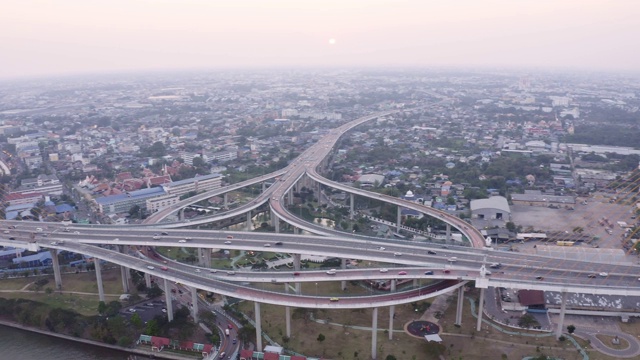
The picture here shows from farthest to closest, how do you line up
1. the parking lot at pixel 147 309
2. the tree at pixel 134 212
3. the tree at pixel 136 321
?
the tree at pixel 134 212 → the parking lot at pixel 147 309 → the tree at pixel 136 321

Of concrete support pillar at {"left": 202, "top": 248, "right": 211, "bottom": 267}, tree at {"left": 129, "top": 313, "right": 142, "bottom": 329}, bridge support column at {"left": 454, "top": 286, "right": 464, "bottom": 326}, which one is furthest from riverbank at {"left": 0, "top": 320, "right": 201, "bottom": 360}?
bridge support column at {"left": 454, "top": 286, "right": 464, "bottom": 326}

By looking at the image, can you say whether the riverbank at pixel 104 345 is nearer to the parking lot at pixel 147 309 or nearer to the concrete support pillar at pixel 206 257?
the parking lot at pixel 147 309

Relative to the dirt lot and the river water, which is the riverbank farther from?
the dirt lot

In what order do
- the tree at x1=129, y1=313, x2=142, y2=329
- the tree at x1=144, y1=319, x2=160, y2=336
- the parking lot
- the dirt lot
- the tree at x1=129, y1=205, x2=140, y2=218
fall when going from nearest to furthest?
the tree at x1=144, y1=319, x2=160, y2=336 < the tree at x1=129, y1=313, x2=142, y2=329 < the parking lot < the dirt lot < the tree at x1=129, y1=205, x2=140, y2=218

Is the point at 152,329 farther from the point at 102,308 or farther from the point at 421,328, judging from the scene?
the point at 421,328

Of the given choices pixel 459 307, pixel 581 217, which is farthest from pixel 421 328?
pixel 581 217

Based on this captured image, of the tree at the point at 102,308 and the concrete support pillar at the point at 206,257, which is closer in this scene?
the tree at the point at 102,308

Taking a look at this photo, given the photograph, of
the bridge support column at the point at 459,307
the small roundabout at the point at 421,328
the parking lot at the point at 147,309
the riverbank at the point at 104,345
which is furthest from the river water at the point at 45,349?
the bridge support column at the point at 459,307

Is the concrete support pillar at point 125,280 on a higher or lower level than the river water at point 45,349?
higher
